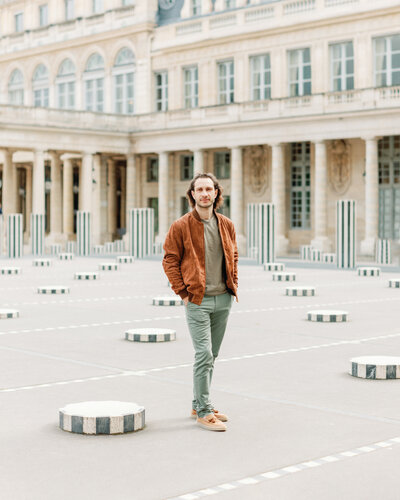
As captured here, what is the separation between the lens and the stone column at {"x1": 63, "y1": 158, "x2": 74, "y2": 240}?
56.3m

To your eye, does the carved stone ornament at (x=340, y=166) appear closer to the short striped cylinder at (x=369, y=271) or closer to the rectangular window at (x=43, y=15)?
the short striped cylinder at (x=369, y=271)

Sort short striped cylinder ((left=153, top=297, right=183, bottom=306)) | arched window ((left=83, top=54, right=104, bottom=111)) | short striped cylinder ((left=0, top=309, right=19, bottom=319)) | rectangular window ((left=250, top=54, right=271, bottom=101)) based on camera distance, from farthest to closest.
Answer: arched window ((left=83, top=54, right=104, bottom=111)) < rectangular window ((left=250, top=54, right=271, bottom=101)) < short striped cylinder ((left=153, top=297, right=183, bottom=306)) < short striped cylinder ((left=0, top=309, right=19, bottom=319))

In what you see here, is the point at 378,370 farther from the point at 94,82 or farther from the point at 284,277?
the point at 94,82

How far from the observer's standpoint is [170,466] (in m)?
6.57

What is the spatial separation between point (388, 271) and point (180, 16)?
83.9 feet

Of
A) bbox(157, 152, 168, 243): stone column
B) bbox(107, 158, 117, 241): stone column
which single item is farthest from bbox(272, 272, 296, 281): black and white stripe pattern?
bbox(107, 158, 117, 241): stone column

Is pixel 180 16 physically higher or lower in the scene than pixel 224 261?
higher

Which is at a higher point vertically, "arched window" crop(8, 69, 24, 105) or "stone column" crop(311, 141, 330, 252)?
"arched window" crop(8, 69, 24, 105)

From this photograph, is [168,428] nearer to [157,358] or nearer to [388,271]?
[157,358]

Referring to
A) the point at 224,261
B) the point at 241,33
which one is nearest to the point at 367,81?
the point at 241,33

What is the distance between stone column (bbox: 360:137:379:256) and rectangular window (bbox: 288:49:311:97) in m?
5.85

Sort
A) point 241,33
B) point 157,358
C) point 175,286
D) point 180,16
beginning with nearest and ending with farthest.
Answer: point 175,286 → point 157,358 → point 241,33 → point 180,16

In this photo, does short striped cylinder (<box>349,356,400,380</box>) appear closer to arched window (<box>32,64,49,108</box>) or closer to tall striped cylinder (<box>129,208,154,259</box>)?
tall striped cylinder (<box>129,208,154,259</box>)

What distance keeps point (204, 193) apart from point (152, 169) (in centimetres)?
4950
